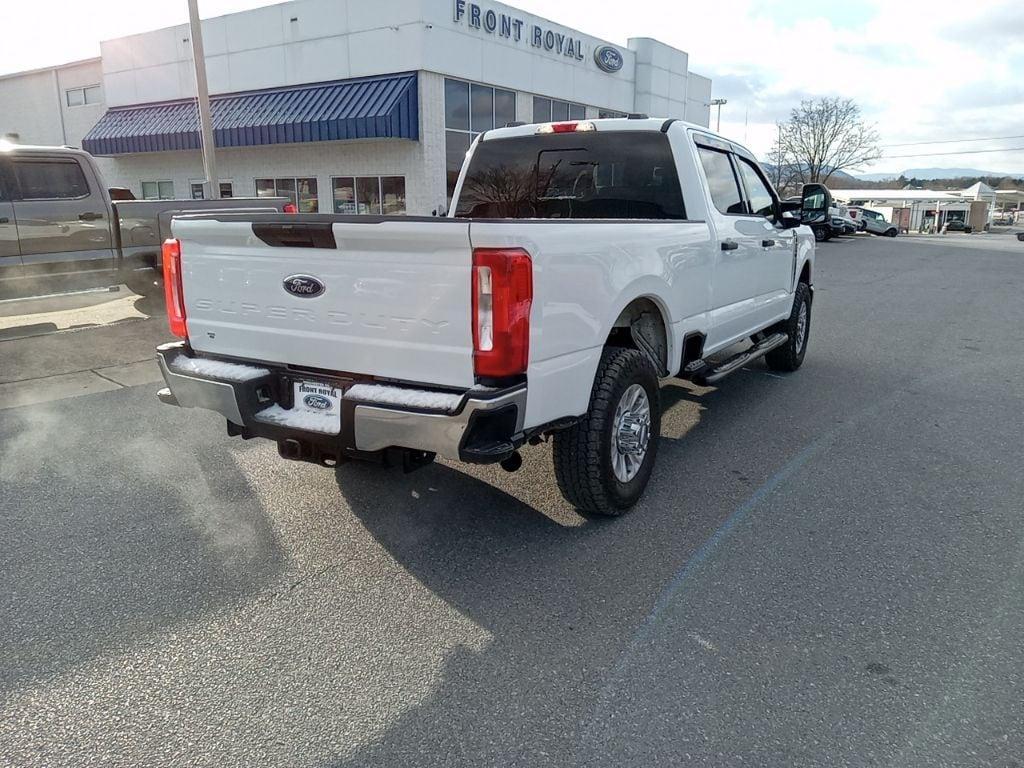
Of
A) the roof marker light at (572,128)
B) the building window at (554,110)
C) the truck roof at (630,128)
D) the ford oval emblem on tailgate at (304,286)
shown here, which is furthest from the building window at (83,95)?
the ford oval emblem on tailgate at (304,286)

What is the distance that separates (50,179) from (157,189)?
20.0m

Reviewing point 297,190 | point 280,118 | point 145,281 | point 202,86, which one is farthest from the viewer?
point 297,190

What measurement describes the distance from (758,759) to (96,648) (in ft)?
7.91

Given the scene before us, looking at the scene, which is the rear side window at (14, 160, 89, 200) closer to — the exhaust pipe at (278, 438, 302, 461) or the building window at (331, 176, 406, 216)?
the exhaust pipe at (278, 438, 302, 461)

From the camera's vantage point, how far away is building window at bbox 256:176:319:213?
23.8m

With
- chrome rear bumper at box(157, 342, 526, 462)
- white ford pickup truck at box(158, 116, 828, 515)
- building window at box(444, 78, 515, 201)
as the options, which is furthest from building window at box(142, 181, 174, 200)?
chrome rear bumper at box(157, 342, 526, 462)

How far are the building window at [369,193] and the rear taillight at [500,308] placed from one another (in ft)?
64.1

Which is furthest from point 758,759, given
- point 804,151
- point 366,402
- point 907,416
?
point 804,151

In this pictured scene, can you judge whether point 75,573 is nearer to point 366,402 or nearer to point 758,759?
point 366,402

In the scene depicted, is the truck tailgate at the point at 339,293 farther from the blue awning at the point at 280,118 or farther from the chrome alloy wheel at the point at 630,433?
the blue awning at the point at 280,118

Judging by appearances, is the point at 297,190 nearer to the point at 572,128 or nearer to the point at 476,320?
the point at 572,128

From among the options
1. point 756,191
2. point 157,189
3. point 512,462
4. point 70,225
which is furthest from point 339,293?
point 157,189

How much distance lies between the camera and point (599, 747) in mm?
2414

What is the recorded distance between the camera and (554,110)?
25391mm
